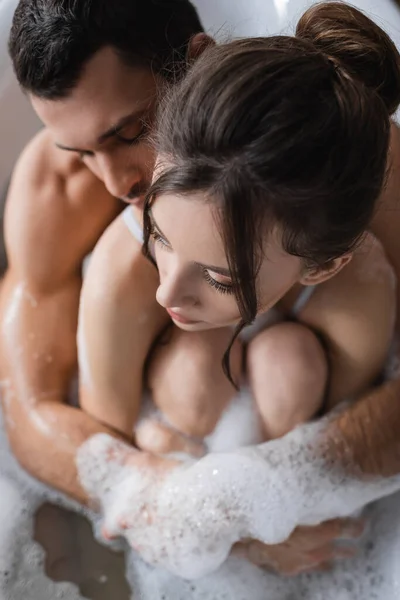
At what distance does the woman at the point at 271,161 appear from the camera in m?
0.52

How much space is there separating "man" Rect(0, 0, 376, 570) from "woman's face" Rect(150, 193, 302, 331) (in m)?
0.17

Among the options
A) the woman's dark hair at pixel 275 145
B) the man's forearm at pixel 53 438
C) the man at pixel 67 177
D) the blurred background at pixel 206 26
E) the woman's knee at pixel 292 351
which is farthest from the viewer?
the blurred background at pixel 206 26

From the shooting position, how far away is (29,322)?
1.06 m

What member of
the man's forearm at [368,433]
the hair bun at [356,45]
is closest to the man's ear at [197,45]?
the hair bun at [356,45]

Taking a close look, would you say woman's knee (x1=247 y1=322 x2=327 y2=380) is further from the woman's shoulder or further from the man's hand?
the man's hand

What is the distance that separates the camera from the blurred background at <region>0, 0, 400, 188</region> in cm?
114

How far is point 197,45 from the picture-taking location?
75 centimetres

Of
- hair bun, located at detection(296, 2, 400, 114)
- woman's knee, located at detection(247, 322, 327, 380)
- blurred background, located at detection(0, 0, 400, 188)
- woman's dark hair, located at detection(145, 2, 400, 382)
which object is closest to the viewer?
woman's dark hair, located at detection(145, 2, 400, 382)

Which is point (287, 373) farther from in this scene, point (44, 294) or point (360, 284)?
point (44, 294)

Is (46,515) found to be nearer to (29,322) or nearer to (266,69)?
(29,322)

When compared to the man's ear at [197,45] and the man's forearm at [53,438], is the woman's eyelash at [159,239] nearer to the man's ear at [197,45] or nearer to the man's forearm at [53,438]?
the man's ear at [197,45]

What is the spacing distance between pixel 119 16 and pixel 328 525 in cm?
76

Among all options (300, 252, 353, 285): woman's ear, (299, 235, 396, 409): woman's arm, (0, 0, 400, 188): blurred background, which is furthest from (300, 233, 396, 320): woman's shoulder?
(0, 0, 400, 188): blurred background

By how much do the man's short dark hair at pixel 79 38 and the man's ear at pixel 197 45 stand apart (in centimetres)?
1
